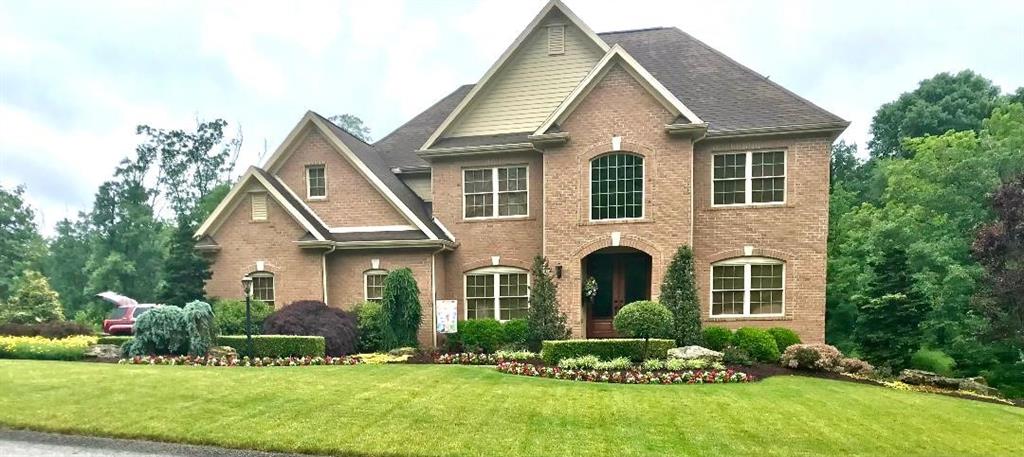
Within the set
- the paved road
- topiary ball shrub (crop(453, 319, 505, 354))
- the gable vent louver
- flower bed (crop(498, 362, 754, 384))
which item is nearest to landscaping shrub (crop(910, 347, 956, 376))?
flower bed (crop(498, 362, 754, 384))

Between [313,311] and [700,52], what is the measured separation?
15834mm

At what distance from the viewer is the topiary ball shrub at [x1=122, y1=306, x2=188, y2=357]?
1266cm

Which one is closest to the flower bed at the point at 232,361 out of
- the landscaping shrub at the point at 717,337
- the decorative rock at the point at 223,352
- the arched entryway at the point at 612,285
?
the decorative rock at the point at 223,352

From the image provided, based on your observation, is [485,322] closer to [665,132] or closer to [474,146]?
[474,146]

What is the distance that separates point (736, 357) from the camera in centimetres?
1201

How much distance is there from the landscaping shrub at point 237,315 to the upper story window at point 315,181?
4.12 meters

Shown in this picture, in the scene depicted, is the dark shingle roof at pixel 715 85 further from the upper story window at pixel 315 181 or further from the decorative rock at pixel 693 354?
the upper story window at pixel 315 181

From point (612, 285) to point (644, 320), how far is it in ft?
14.1

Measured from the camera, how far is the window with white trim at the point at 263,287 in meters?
16.4

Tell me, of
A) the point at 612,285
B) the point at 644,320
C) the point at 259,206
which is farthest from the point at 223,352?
the point at 612,285

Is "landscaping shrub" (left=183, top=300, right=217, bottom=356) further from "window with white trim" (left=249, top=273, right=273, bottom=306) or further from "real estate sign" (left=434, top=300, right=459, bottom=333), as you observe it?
"real estate sign" (left=434, top=300, right=459, bottom=333)

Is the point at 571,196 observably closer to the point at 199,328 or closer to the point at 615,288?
the point at 615,288

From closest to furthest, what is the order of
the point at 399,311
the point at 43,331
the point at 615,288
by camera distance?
1. the point at 399,311
2. the point at 43,331
3. the point at 615,288

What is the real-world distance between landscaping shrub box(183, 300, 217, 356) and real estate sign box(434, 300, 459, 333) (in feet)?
19.7
